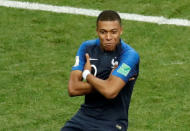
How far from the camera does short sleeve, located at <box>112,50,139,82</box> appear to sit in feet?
24.5

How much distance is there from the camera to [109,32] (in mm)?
7391

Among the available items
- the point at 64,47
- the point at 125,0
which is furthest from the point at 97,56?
the point at 125,0

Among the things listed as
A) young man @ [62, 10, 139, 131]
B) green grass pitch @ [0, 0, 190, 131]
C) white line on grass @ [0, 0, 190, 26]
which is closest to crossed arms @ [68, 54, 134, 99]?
young man @ [62, 10, 139, 131]

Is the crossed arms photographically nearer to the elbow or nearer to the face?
the elbow

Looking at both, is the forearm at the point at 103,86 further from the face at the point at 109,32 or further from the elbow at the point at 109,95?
the face at the point at 109,32

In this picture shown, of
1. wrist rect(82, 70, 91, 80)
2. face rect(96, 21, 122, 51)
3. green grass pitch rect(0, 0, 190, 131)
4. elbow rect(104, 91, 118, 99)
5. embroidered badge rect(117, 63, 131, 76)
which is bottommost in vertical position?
green grass pitch rect(0, 0, 190, 131)

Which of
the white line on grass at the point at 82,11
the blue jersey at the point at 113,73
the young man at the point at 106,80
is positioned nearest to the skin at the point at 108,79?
the young man at the point at 106,80

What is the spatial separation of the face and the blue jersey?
20 centimetres

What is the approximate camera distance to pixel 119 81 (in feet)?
24.4

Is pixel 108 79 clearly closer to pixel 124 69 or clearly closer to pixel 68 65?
pixel 124 69

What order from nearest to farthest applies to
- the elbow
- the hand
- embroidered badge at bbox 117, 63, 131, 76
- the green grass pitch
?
1. the elbow
2. embroidered badge at bbox 117, 63, 131, 76
3. the hand
4. the green grass pitch

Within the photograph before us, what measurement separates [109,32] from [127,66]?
523 millimetres

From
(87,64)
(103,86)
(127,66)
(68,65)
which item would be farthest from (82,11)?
(103,86)

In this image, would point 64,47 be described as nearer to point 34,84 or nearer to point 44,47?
point 44,47
